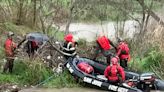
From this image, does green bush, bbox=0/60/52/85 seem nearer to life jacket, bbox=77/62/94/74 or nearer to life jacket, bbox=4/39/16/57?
life jacket, bbox=4/39/16/57

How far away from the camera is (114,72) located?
1334 centimetres

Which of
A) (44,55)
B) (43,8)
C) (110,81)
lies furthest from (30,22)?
(110,81)

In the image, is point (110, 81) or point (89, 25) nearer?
point (110, 81)

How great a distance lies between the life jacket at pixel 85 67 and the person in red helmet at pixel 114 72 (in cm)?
100

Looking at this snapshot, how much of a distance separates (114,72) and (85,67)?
5.02 feet

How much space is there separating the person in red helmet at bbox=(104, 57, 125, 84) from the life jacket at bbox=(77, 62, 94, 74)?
100 centimetres

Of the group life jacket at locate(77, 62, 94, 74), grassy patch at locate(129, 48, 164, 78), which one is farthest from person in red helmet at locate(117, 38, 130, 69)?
life jacket at locate(77, 62, 94, 74)

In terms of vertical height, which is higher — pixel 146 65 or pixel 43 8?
pixel 43 8

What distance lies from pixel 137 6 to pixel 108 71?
9.20 meters

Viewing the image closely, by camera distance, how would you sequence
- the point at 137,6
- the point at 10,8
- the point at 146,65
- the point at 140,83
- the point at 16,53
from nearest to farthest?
the point at 140,83 < the point at 16,53 < the point at 146,65 < the point at 10,8 < the point at 137,6

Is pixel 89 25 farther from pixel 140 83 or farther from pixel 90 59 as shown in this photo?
pixel 140 83

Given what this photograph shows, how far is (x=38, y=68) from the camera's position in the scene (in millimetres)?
14141

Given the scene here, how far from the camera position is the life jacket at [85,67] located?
47.8ft

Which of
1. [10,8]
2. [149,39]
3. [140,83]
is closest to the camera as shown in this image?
[140,83]
